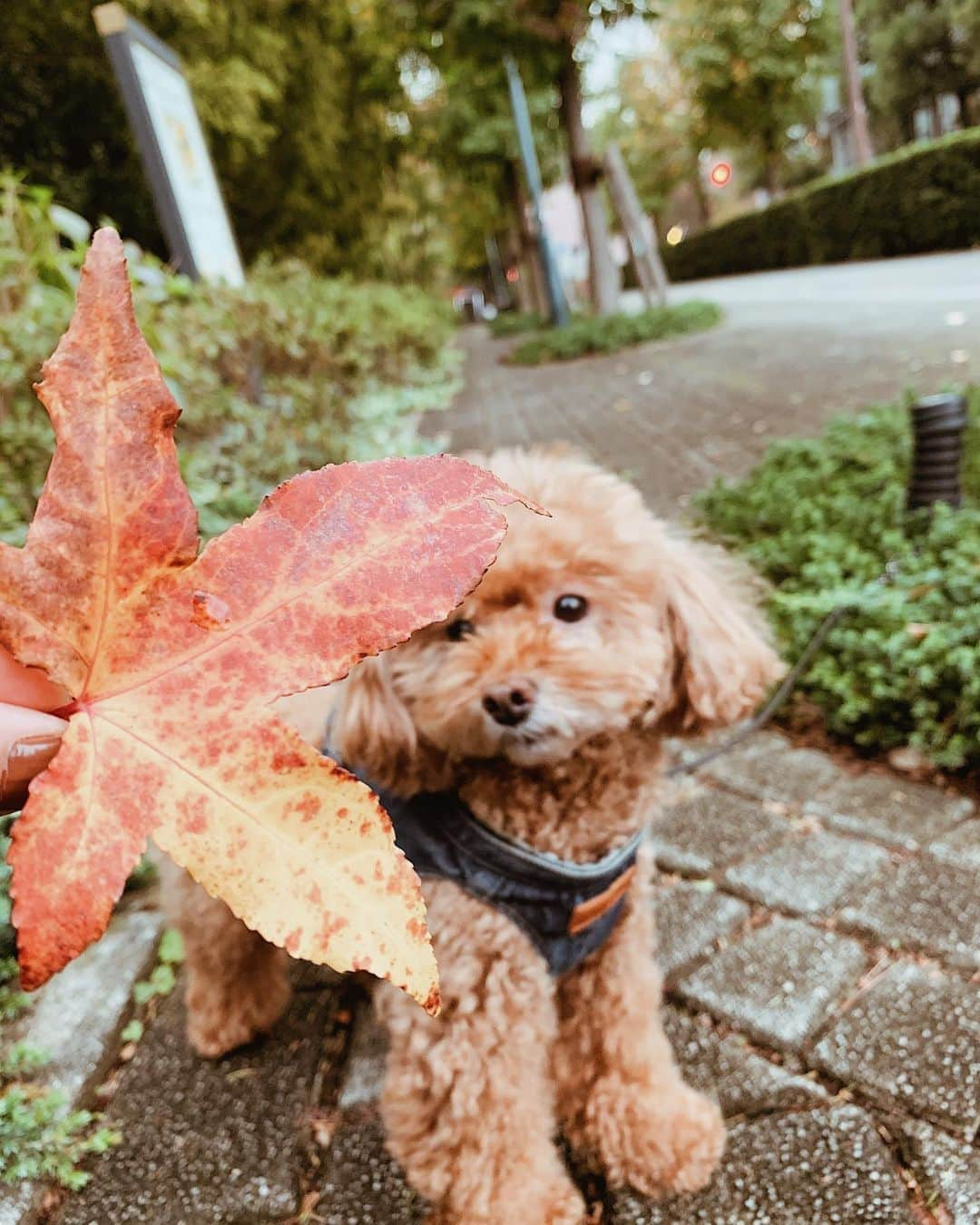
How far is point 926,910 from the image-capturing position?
6.27 ft

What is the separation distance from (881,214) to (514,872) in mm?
23347

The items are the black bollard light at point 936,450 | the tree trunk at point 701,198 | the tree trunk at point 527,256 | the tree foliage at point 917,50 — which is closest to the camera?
the black bollard light at point 936,450

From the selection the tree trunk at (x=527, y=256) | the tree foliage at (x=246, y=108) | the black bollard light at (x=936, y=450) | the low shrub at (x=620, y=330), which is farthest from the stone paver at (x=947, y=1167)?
the tree trunk at (x=527, y=256)

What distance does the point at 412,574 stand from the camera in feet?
1.38

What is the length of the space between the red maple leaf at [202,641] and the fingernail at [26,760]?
4cm

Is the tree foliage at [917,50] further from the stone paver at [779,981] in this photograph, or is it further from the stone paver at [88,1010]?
the stone paver at [88,1010]

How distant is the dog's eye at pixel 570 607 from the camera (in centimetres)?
146

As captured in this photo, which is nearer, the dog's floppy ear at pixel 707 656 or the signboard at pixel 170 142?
the dog's floppy ear at pixel 707 656

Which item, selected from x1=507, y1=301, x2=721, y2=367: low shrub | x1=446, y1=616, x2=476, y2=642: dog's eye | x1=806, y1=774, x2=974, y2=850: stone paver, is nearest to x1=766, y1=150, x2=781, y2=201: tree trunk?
x1=507, y1=301, x2=721, y2=367: low shrub

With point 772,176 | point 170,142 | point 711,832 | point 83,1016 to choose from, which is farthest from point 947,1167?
point 772,176

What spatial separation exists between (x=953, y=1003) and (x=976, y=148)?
64.5 feet

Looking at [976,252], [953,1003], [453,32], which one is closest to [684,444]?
[953,1003]

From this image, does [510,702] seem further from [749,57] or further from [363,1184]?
[749,57]

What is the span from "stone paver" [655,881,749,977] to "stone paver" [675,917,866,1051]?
5cm
